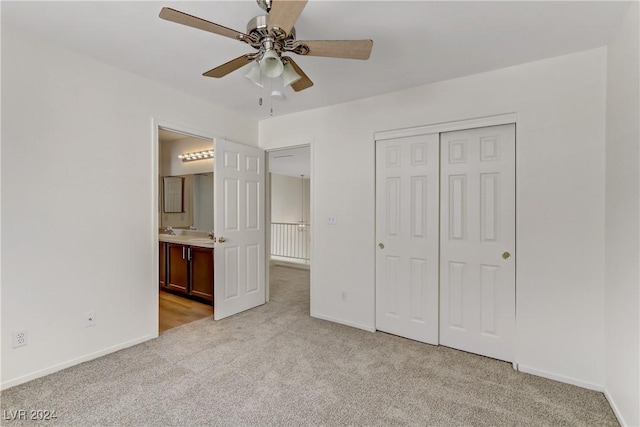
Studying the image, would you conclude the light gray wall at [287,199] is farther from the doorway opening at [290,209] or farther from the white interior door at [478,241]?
the white interior door at [478,241]

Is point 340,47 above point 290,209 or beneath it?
above

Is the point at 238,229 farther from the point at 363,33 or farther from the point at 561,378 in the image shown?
the point at 561,378

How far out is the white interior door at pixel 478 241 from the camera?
2.57 meters

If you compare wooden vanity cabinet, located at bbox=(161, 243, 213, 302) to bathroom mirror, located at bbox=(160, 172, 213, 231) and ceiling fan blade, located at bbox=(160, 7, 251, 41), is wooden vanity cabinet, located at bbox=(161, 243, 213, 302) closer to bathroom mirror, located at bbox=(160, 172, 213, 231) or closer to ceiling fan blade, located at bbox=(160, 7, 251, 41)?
bathroom mirror, located at bbox=(160, 172, 213, 231)

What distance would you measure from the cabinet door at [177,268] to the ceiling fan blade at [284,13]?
11.0 feet

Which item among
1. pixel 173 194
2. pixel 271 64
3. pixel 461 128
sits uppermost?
pixel 271 64

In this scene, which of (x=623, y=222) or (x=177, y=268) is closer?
(x=623, y=222)

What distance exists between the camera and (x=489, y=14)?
187 centimetres

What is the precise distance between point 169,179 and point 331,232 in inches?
132

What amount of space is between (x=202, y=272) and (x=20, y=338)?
196 centimetres

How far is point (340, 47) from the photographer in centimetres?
171

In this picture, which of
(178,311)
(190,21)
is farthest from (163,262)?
(190,21)

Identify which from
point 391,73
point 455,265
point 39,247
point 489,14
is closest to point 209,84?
point 391,73

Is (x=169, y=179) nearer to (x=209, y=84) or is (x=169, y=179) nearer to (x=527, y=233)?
(x=209, y=84)
